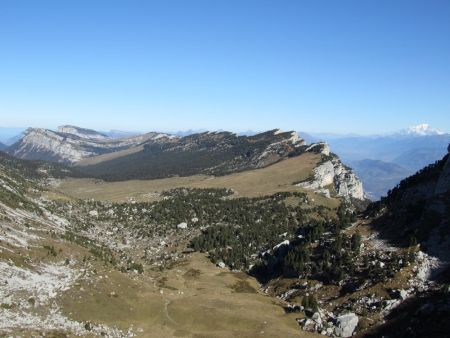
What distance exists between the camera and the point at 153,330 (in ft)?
274

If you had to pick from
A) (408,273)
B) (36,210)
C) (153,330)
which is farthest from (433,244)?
(36,210)

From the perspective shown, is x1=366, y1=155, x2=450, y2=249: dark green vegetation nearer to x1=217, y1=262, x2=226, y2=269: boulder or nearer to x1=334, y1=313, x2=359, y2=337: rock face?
x1=334, y1=313, x2=359, y2=337: rock face

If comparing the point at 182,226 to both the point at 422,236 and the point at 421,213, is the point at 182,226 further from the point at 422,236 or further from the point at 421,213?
the point at 422,236

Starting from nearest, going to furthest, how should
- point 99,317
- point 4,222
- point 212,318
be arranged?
point 99,317 → point 212,318 → point 4,222

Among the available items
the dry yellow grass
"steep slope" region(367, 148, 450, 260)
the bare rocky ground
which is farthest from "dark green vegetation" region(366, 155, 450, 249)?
the dry yellow grass

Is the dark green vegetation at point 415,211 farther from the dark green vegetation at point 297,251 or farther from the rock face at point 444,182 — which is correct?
the dark green vegetation at point 297,251

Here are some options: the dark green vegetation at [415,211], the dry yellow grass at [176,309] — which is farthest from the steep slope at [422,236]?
the dry yellow grass at [176,309]

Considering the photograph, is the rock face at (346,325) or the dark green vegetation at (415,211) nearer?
the rock face at (346,325)

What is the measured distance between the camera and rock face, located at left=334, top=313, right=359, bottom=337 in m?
83.1

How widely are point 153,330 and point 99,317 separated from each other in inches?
390

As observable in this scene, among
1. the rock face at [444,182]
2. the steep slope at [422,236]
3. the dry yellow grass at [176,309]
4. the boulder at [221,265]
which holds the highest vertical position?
the rock face at [444,182]

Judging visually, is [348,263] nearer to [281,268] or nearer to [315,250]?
[315,250]

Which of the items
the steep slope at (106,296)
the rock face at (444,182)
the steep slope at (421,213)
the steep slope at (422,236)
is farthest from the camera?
the rock face at (444,182)

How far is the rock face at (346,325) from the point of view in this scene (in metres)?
83.1
